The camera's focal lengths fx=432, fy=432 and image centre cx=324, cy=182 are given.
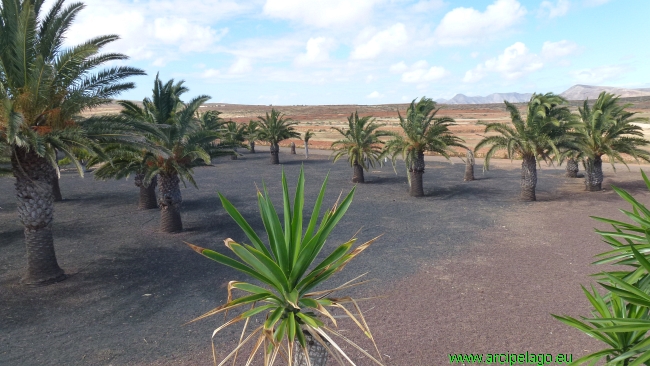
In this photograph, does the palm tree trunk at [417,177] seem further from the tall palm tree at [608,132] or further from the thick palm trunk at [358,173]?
the tall palm tree at [608,132]

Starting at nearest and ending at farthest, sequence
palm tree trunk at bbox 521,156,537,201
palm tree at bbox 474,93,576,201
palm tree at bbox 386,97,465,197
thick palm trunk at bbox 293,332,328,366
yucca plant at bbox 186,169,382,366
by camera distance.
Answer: yucca plant at bbox 186,169,382,366 → thick palm trunk at bbox 293,332,328,366 → palm tree at bbox 474,93,576,201 → palm tree trunk at bbox 521,156,537,201 → palm tree at bbox 386,97,465,197

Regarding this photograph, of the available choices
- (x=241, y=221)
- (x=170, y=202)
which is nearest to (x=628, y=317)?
(x=241, y=221)

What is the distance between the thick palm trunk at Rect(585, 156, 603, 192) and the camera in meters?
18.7

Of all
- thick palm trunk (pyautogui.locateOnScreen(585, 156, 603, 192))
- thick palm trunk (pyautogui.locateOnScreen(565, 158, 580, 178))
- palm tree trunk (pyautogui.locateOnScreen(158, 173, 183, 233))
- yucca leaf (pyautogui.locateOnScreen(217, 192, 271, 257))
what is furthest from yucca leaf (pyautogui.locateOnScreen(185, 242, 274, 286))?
thick palm trunk (pyautogui.locateOnScreen(565, 158, 580, 178))

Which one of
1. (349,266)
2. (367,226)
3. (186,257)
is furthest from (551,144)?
(186,257)

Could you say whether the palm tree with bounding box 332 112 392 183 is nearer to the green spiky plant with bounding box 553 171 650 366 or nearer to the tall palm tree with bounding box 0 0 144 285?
the tall palm tree with bounding box 0 0 144 285

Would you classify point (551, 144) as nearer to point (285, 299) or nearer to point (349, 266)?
point (349, 266)

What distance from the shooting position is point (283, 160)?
3603 centimetres

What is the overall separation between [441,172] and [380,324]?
68.0ft

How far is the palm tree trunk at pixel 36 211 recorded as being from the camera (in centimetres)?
937

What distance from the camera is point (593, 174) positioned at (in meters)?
18.9

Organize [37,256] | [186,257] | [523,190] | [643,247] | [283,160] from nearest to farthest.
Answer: [643,247], [37,256], [186,257], [523,190], [283,160]

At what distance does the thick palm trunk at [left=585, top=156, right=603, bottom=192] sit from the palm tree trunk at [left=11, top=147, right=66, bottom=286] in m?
19.7

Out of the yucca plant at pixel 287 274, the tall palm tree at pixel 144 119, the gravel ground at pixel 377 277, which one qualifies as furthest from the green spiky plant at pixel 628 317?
the tall palm tree at pixel 144 119
